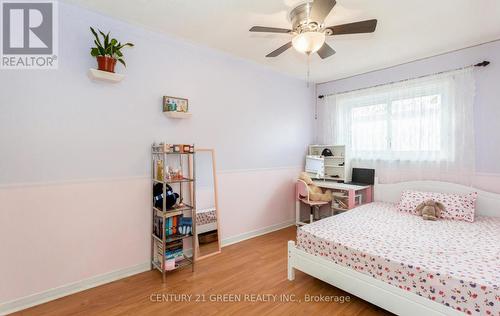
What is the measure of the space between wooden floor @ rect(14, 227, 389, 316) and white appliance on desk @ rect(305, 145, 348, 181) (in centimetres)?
183

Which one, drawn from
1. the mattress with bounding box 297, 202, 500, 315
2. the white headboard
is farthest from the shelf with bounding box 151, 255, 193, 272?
the white headboard

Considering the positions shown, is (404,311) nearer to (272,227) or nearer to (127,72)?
(272,227)

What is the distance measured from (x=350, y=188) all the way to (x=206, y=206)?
83.0 inches

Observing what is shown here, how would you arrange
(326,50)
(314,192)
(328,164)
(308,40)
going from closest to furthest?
(308,40) → (326,50) → (314,192) → (328,164)

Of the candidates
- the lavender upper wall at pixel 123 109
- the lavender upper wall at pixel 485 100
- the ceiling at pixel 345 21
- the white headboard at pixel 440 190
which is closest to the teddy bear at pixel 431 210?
the white headboard at pixel 440 190

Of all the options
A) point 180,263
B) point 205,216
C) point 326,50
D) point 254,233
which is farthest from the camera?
point 254,233

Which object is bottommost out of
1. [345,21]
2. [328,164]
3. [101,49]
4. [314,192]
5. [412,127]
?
[314,192]

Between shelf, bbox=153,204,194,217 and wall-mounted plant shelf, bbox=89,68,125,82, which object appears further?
shelf, bbox=153,204,194,217

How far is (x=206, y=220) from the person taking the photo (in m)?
3.08

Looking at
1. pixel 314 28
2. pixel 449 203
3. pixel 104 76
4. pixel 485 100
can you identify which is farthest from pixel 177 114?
pixel 485 100

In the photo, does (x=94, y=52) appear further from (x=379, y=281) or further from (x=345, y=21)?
(x=379, y=281)

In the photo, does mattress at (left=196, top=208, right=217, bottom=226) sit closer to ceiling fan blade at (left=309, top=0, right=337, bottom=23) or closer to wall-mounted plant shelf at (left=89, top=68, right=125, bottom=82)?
wall-mounted plant shelf at (left=89, top=68, right=125, bottom=82)

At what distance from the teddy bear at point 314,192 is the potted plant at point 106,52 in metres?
2.99

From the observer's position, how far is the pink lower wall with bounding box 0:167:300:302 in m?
1.96
